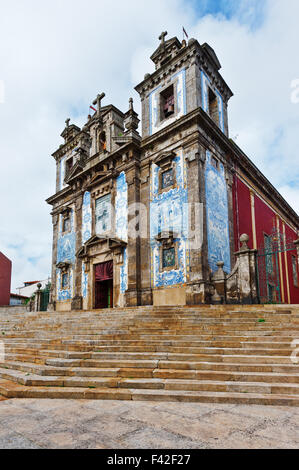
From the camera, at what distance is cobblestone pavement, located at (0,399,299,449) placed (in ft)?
9.75

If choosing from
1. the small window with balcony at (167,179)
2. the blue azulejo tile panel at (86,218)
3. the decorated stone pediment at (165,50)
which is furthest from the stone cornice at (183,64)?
the blue azulejo tile panel at (86,218)

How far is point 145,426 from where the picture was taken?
3422 mm

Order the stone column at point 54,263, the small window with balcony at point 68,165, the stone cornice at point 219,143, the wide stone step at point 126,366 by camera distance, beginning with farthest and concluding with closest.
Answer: the small window with balcony at point 68,165 < the stone column at point 54,263 < the stone cornice at point 219,143 < the wide stone step at point 126,366

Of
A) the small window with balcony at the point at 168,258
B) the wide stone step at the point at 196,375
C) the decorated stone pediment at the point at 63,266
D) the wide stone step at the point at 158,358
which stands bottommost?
the wide stone step at the point at 196,375

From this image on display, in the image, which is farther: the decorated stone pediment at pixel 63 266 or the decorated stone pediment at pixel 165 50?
the decorated stone pediment at pixel 63 266

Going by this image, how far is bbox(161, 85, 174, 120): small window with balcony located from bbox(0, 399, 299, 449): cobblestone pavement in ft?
47.3

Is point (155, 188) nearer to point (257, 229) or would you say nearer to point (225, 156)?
point (225, 156)

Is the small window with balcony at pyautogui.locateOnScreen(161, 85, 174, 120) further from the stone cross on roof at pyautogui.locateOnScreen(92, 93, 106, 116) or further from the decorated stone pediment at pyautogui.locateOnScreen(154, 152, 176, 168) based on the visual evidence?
the stone cross on roof at pyautogui.locateOnScreen(92, 93, 106, 116)

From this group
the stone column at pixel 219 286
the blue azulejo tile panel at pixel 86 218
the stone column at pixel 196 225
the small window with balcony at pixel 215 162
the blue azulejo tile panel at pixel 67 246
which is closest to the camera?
the stone column at pixel 219 286

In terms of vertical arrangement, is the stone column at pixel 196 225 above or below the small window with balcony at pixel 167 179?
below

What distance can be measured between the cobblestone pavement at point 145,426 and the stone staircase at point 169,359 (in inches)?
15.6

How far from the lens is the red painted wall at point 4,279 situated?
2566cm

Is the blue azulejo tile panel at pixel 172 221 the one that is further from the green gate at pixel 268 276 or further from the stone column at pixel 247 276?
the green gate at pixel 268 276
